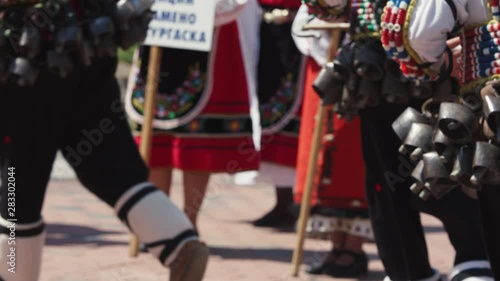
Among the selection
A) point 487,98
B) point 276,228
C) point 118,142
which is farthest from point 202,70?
point 487,98

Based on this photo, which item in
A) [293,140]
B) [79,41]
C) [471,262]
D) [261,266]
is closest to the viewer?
[471,262]

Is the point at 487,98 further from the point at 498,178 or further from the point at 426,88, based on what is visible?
the point at 426,88

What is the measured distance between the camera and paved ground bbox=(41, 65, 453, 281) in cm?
668

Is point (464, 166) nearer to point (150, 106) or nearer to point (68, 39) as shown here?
point (68, 39)

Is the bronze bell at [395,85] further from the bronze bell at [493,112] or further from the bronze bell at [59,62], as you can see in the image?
the bronze bell at [59,62]

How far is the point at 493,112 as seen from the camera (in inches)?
137

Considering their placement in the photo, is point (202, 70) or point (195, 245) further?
point (202, 70)

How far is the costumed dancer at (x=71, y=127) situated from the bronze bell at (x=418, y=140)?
4.02ft

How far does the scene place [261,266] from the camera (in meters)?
6.98

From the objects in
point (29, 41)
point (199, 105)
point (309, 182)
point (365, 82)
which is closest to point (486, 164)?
point (365, 82)

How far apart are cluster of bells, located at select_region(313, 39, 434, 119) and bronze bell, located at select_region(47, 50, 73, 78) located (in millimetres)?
847

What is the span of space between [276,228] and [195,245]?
12.2 feet

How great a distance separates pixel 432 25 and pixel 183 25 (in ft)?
10.8

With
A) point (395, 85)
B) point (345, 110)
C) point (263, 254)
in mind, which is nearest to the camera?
point (395, 85)
